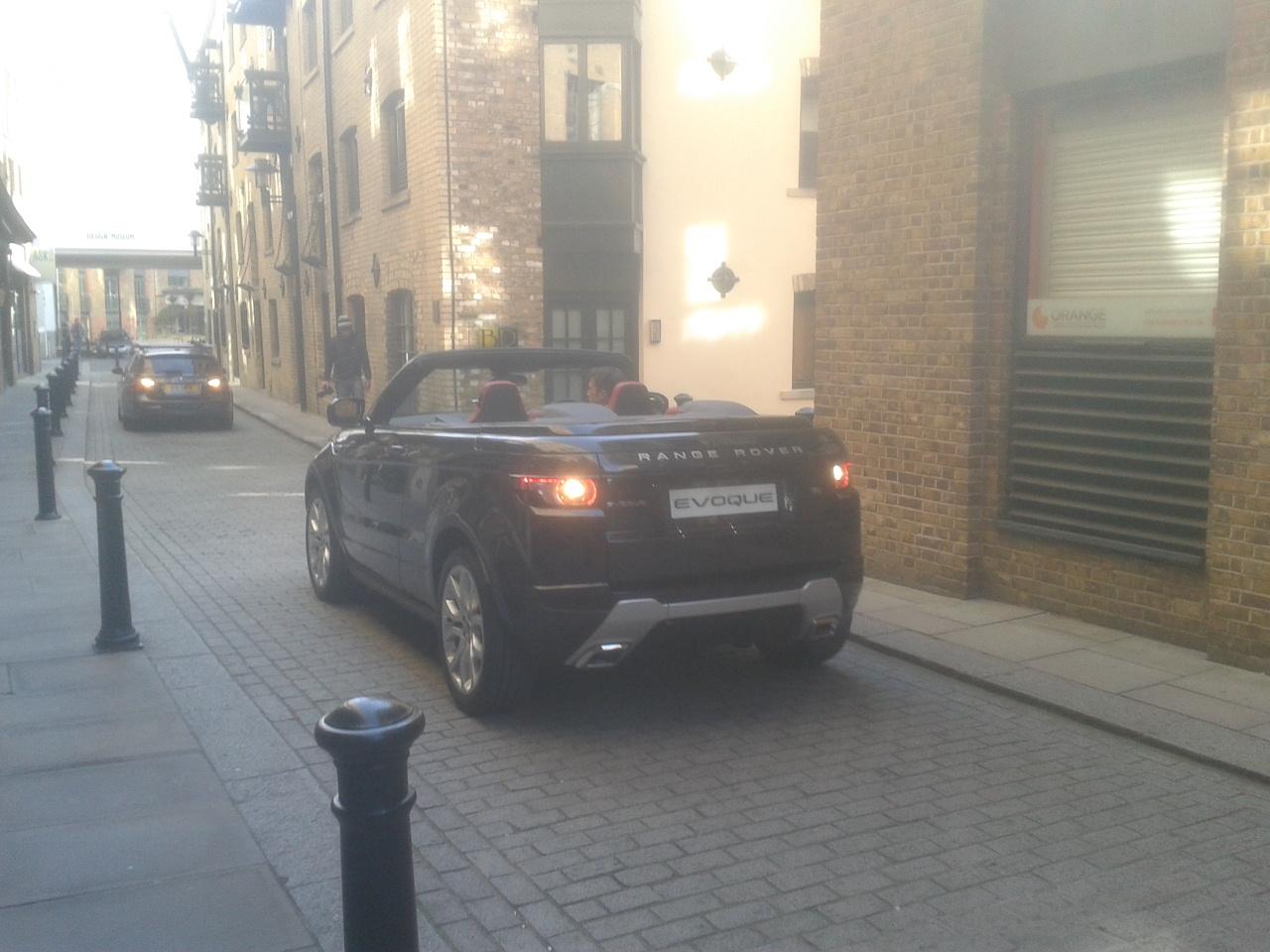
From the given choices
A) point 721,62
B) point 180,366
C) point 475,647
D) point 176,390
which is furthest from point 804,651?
point 180,366

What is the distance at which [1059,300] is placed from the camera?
729cm

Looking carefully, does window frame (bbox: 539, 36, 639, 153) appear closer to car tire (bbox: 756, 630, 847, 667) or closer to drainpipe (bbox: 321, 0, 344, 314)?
drainpipe (bbox: 321, 0, 344, 314)

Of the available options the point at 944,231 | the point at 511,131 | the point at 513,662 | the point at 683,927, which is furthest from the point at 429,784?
the point at 511,131

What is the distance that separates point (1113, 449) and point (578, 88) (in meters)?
12.2

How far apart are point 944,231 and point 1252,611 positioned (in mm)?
2957

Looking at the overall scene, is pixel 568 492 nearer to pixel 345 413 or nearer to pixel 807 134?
pixel 345 413

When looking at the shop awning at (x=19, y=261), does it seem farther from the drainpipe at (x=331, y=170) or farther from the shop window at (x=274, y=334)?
the drainpipe at (x=331, y=170)

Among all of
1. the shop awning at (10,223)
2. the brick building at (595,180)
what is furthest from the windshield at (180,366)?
the shop awning at (10,223)

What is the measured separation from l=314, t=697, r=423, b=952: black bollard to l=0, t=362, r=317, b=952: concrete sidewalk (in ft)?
3.20

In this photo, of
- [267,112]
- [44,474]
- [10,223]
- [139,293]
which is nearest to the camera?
[44,474]

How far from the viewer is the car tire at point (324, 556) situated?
7727 mm

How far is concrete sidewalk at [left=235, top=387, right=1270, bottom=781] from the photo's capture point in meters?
5.20

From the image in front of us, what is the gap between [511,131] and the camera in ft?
55.6

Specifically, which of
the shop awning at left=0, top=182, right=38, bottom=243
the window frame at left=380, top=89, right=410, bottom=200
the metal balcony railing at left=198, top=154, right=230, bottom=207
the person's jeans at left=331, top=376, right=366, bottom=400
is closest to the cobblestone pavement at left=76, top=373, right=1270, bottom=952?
the person's jeans at left=331, top=376, right=366, bottom=400
